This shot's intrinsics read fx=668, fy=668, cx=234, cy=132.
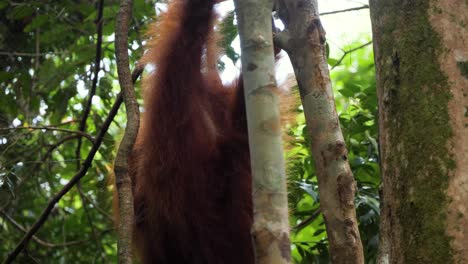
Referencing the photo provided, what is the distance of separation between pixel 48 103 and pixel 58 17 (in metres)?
0.79

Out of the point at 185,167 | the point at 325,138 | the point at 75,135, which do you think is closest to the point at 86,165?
the point at 185,167

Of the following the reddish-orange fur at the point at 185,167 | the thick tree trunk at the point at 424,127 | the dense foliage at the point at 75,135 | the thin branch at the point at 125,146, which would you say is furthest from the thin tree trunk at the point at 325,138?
the dense foliage at the point at 75,135

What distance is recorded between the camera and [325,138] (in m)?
2.09

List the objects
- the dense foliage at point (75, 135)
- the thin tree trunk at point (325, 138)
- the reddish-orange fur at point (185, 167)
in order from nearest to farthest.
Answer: the thin tree trunk at point (325, 138)
the reddish-orange fur at point (185, 167)
the dense foliage at point (75, 135)

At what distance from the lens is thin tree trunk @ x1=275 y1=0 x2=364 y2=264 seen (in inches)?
80.8

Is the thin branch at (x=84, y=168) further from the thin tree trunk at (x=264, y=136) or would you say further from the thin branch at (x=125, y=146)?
the thin tree trunk at (x=264, y=136)

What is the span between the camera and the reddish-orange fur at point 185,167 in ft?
10.8

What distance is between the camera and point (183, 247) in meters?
3.31

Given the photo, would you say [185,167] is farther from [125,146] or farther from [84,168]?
[125,146]

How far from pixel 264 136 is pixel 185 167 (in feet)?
5.02

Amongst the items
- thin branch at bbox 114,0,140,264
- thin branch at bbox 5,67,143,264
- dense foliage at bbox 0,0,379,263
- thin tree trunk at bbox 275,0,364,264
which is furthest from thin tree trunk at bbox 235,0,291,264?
dense foliage at bbox 0,0,379,263

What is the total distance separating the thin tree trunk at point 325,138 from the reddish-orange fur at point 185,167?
110 centimetres

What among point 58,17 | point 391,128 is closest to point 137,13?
point 58,17

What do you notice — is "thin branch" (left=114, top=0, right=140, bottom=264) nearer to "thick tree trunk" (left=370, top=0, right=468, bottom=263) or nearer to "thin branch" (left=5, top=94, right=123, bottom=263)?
"thin branch" (left=5, top=94, right=123, bottom=263)
